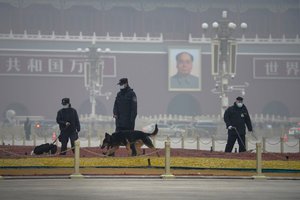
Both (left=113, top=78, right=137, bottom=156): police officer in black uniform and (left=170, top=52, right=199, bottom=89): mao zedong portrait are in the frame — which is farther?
(left=170, top=52, right=199, bottom=89): mao zedong portrait

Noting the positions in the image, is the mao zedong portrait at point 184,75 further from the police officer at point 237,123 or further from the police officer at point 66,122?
the police officer at point 66,122

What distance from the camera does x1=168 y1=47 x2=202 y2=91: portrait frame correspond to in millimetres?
62062

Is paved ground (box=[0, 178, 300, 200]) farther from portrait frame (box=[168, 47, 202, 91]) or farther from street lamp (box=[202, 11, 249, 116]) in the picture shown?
portrait frame (box=[168, 47, 202, 91])

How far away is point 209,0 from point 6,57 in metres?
15.2

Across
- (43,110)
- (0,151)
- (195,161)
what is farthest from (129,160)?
(43,110)

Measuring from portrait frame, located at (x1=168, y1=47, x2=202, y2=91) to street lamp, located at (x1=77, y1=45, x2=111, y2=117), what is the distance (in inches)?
161

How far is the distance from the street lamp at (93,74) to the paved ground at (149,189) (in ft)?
129

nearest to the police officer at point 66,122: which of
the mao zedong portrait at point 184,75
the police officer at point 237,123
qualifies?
the police officer at point 237,123

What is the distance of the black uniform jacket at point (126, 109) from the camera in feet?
61.1

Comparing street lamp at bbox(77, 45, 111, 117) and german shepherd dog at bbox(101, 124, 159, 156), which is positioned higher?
street lamp at bbox(77, 45, 111, 117)

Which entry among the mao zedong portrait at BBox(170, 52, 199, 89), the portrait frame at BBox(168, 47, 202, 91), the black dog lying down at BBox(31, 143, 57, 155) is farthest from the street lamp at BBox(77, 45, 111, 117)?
A: the black dog lying down at BBox(31, 143, 57, 155)

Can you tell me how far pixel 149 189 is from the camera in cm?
1383

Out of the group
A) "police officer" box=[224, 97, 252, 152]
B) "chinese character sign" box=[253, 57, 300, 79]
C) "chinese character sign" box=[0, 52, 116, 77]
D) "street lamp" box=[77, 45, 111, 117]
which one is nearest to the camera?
"police officer" box=[224, 97, 252, 152]

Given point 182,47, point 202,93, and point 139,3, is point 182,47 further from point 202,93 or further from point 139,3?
Answer: point 139,3
